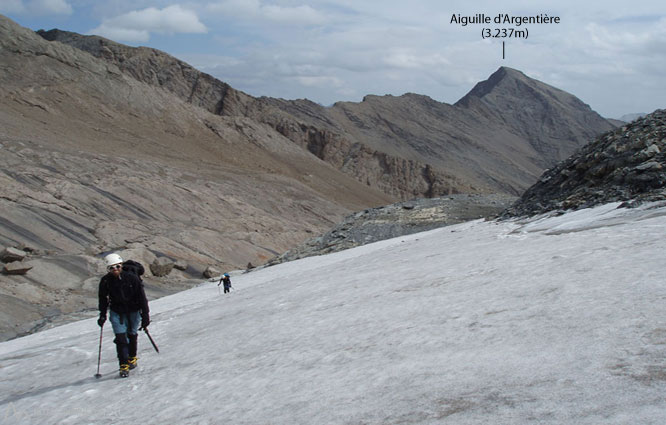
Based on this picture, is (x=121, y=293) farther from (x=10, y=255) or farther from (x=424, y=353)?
(x=10, y=255)

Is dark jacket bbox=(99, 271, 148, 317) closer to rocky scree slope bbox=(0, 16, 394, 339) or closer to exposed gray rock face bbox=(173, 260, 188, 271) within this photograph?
rocky scree slope bbox=(0, 16, 394, 339)

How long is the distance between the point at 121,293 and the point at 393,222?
17.8 meters

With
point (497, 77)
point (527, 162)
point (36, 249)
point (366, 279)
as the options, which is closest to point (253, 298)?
point (366, 279)

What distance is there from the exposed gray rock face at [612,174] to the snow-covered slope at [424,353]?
195 centimetres

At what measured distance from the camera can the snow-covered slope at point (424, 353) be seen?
12.7ft

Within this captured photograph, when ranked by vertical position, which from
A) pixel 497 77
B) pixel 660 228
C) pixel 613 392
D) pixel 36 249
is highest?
pixel 497 77

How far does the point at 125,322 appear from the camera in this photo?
6418 mm

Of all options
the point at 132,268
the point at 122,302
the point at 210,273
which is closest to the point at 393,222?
the point at 210,273

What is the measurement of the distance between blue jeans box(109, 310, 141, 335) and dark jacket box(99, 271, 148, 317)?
6 centimetres

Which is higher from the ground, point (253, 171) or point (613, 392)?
point (253, 171)

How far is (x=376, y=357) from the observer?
5.24 metres

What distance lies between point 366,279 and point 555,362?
5.63m

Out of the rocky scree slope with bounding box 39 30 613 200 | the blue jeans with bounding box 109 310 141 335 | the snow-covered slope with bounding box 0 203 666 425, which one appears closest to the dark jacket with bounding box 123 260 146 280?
the blue jeans with bounding box 109 310 141 335

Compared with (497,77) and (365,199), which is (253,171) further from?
(497,77)
